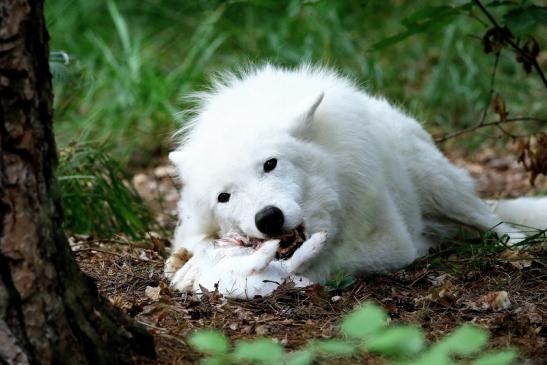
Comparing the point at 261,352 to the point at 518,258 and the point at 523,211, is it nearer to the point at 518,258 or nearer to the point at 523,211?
the point at 518,258

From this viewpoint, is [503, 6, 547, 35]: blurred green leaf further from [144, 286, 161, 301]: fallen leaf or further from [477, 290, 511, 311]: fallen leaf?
[144, 286, 161, 301]: fallen leaf

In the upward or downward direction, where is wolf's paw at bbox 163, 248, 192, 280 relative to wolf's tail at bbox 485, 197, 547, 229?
upward

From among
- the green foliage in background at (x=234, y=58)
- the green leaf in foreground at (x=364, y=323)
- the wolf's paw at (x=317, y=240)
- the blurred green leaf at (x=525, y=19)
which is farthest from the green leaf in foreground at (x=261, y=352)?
the green foliage in background at (x=234, y=58)

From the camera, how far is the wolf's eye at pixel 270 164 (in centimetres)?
411

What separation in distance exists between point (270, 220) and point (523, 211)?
234 cm

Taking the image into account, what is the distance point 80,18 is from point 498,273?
24.9 ft

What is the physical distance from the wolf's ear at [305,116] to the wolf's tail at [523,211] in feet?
5.92

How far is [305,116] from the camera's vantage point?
4.33m

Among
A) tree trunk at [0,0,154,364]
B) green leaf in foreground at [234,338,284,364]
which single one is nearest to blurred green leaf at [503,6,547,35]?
tree trunk at [0,0,154,364]

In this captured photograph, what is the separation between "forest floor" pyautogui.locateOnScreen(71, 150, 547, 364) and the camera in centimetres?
345

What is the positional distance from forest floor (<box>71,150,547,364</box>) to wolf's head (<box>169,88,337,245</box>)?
360 millimetres

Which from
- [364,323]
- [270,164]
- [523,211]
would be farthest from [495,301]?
[364,323]

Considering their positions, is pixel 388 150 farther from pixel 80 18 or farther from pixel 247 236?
pixel 80 18

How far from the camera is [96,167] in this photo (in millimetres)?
6219
